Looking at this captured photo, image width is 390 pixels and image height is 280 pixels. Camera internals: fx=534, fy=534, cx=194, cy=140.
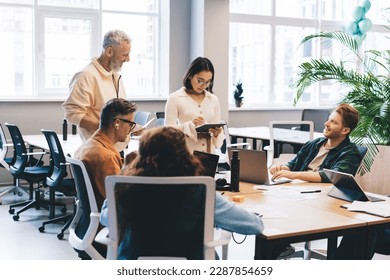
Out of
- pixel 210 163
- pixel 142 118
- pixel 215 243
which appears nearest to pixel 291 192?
pixel 210 163

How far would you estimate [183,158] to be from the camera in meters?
1.95

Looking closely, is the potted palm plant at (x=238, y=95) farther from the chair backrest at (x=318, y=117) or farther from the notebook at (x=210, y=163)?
the notebook at (x=210, y=163)

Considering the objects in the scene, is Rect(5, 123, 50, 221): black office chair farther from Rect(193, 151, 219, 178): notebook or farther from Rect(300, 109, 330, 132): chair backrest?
Rect(300, 109, 330, 132): chair backrest

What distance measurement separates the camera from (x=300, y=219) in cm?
239

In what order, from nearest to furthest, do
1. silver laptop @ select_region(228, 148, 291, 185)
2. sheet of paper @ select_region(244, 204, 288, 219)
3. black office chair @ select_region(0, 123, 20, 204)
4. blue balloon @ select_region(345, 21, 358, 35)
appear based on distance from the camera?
sheet of paper @ select_region(244, 204, 288, 219) < silver laptop @ select_region(228, 148, 291, 185) < black office chair @ select_region(0, 123, 20, 204) < blue balloon @ select_region(345, 21, 358, 35)

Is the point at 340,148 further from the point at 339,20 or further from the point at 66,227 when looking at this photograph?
the point at 339,20

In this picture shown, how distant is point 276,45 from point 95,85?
19.7 ft

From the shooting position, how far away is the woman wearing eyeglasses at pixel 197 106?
3730 mm

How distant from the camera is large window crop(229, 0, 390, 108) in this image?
8727mm

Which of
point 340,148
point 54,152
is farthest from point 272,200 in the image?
point 54,152

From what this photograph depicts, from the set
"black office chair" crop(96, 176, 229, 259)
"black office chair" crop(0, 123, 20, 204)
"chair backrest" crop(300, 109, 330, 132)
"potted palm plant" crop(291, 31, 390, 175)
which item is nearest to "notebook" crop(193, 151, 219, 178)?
"black office chair" crop(96, 176, 229, 259)

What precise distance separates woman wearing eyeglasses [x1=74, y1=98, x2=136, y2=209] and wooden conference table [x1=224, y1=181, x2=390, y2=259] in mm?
666

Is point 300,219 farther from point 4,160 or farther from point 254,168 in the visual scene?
point 4,160
